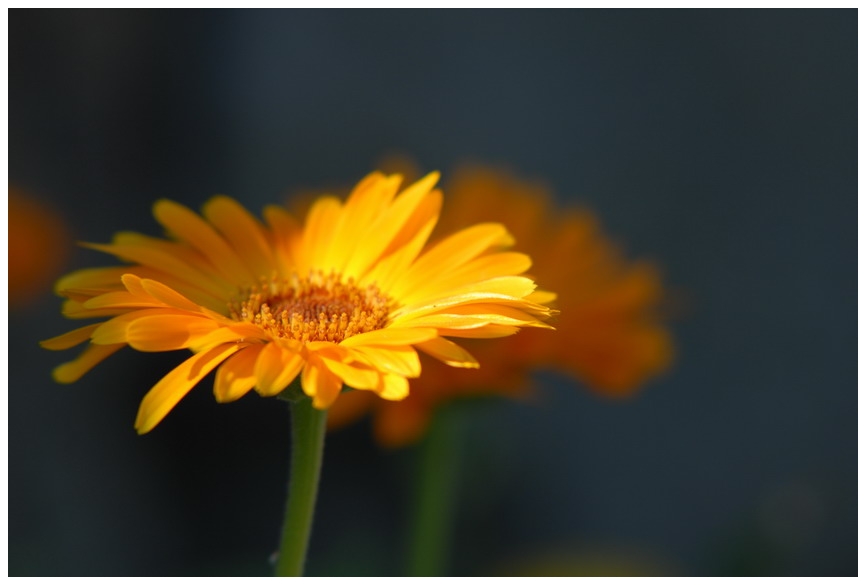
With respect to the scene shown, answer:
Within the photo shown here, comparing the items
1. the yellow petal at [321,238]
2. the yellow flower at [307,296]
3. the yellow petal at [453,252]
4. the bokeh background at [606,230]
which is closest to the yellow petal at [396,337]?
the yellow flower at [307,296]

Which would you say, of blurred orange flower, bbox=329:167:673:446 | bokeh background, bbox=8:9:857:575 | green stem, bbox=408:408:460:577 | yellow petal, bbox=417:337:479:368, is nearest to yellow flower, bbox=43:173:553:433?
yellow petal, bbox=417:337:479:368

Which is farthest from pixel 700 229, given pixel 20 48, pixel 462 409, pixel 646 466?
pixel 20 48

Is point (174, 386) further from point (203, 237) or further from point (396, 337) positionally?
point (203, 237)

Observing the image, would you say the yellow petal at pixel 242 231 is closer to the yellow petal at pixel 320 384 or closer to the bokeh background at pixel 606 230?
the yellow petal at pixel 320 384

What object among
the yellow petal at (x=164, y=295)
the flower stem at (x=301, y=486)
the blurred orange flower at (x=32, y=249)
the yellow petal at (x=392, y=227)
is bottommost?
the flower stem at (x=301, y=486)

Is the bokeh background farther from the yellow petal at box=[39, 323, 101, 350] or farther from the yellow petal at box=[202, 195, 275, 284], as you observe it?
the yellow petal at box=[39, 323, 101, 350]
